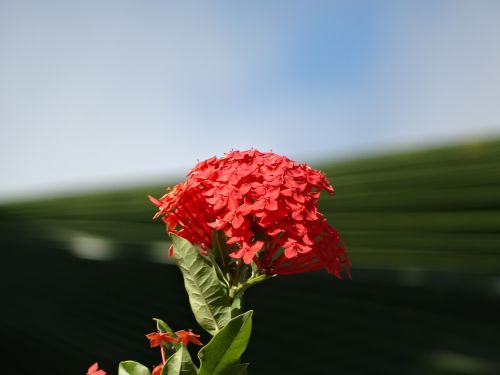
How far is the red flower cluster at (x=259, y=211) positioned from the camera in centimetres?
79

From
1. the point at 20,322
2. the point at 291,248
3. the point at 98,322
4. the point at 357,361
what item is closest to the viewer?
the point at 291,248

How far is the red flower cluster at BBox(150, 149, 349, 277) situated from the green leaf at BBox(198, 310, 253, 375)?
8 centimetres

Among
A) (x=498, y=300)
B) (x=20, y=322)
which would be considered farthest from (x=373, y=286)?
(x=20, y=322)

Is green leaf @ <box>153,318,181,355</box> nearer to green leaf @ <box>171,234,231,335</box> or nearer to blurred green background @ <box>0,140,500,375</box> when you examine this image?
green leaf @ <box>171,234,231,335</box>

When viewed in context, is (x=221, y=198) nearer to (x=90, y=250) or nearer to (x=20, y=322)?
(x=90, y=250)

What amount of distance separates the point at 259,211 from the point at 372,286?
0.68m

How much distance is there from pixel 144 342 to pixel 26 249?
76 centimetres

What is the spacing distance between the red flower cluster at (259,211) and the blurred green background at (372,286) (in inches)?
18.1

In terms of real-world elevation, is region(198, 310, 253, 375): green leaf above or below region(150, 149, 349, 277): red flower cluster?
below

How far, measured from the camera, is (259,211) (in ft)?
2.58

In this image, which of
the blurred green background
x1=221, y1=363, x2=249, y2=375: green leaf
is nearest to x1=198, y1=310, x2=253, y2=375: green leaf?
x1=221, y1=363, x2=249, y2=375: green leaf

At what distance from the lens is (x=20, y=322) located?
2334 mm

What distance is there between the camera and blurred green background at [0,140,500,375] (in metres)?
1.26

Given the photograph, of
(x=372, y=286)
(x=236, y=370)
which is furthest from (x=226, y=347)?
(x=372, y=286)
